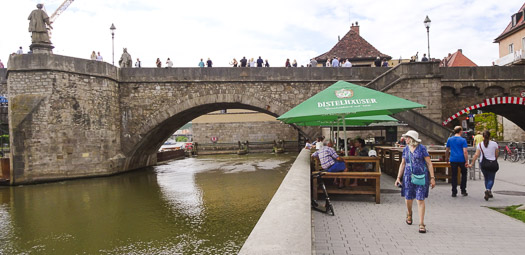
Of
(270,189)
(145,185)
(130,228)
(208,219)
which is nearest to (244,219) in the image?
(208,219)

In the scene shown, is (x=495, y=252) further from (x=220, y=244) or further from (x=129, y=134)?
(x=129, y=134)

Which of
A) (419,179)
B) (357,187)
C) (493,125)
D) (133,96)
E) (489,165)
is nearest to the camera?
(419,179)

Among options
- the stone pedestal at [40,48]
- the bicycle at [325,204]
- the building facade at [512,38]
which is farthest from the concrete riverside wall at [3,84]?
the building facade at [512,38]

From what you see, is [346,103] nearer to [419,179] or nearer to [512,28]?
[419,179]

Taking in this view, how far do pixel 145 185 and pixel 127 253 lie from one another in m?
8.86

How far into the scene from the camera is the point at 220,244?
7145 mm

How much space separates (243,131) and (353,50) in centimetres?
1334

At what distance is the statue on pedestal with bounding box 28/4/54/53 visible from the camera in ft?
55.6

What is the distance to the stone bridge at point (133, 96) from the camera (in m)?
16.1

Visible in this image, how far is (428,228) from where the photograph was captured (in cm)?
495

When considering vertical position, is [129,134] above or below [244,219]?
above

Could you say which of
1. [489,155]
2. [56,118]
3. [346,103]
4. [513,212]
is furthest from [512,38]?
[56,118]

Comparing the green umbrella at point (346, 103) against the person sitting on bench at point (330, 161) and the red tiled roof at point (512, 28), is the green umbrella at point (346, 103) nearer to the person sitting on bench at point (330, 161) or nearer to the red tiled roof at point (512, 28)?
the person sitting on bench at point (330, 161)

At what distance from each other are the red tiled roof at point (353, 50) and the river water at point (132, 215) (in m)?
22.7
